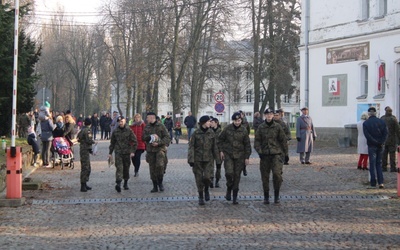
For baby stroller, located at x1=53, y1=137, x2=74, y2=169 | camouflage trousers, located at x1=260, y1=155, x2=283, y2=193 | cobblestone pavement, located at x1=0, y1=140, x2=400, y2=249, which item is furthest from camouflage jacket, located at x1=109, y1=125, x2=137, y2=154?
baby stroller, located at x1=53, y1=137, x2=74, y2=169

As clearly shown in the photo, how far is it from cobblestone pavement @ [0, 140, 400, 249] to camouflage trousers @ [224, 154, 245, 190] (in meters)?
0.42

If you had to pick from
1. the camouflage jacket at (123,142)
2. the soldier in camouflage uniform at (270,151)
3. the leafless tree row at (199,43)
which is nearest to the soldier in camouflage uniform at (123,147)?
the camouflage jacket at (123,142)

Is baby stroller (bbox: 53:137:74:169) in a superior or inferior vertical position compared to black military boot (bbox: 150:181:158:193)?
superior

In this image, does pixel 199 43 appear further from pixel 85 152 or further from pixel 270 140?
pixel 270 140

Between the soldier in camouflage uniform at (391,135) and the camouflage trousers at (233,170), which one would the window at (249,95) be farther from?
the camouflage trousers at (233,170)

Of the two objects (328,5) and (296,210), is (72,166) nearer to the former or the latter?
(296,210)

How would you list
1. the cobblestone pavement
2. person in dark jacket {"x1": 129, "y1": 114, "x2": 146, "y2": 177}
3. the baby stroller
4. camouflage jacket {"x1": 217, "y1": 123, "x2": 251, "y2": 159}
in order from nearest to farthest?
1. the cobblestone pavement
2. camouflage jacket {"x1": 217, "y1": 123, "x2": 251, "y2": 159}
3. person in dark jacket {"x1": 129, "y1": 114, "x2": 146, "y2": 177}
4. the baby stroller

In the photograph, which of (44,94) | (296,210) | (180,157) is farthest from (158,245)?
(44,94)

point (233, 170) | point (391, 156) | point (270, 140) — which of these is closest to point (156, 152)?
point (233, 170)

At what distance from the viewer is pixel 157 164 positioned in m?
14.8

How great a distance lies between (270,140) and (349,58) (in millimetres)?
23081

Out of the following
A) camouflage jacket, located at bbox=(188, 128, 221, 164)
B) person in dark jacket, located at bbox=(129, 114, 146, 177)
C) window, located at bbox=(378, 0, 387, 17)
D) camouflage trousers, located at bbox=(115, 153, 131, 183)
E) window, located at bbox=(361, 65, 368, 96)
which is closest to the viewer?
camouflage jacket, located at bbox=(188, 128, 221, 164)

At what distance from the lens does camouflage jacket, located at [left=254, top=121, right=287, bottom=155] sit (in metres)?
12.9

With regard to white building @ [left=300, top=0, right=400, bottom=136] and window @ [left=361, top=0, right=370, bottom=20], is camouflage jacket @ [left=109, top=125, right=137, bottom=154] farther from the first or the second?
window @ [left=361, top=0, right=370, bottom=20]
